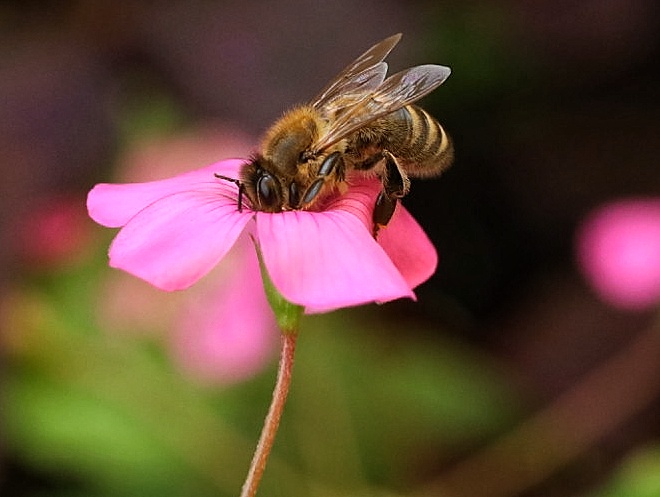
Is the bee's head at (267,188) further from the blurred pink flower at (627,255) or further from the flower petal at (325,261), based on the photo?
the blurred pink flower at (627,255)

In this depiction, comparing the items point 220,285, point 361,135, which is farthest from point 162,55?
point 361,135

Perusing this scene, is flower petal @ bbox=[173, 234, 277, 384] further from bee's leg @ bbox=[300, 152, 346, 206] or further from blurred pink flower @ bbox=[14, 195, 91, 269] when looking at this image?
bee's leg @ bbox=[300, 152, 346, 206]

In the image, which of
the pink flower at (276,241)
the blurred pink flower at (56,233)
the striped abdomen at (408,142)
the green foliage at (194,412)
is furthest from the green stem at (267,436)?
the blurred pink flower at (56,233)

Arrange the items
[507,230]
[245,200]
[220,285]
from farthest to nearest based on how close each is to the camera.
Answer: [507,230] → [220,285] → [245,200]

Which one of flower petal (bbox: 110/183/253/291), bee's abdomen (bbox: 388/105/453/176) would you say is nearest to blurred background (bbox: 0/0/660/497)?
bee's abdomen (bbox: 388/105/453/176)

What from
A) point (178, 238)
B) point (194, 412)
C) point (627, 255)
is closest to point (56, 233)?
→ point (194, 412)

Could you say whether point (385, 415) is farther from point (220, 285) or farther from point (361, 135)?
point (361, 135)
